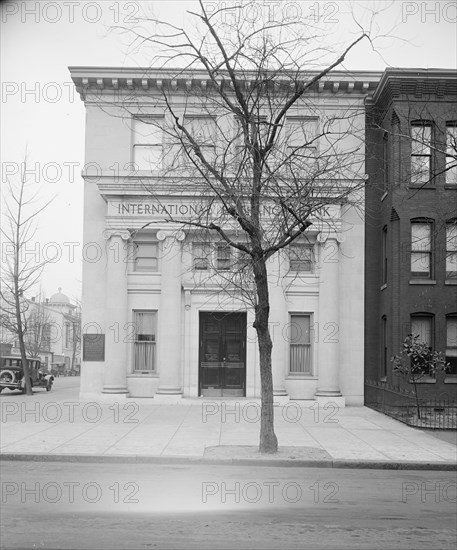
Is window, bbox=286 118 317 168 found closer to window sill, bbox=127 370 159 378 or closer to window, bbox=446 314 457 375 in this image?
window, bbox=446 314 457 375

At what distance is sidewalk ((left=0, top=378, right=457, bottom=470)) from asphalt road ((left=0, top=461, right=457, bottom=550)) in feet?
2.38

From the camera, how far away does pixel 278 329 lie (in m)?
26.2

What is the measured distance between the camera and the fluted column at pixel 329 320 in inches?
1029

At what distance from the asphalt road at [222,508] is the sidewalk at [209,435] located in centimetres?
72

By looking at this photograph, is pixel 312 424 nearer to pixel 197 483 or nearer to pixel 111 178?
pixel 197 483

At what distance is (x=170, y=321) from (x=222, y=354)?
2.53 meters

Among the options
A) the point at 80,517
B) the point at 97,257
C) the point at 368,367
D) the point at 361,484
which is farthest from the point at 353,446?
the point at 97,257

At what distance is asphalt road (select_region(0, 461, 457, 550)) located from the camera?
7.81 metres

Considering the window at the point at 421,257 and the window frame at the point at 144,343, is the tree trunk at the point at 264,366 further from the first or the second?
the window frame at the point at 144,343

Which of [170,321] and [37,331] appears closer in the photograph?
[170,321]

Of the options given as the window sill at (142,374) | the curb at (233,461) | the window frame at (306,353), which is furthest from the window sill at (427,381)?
the curb at (233,461)

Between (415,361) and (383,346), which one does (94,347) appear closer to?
(383,346)

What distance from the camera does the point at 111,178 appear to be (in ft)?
85.3

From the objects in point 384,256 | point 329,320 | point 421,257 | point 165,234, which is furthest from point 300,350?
point 165,234
